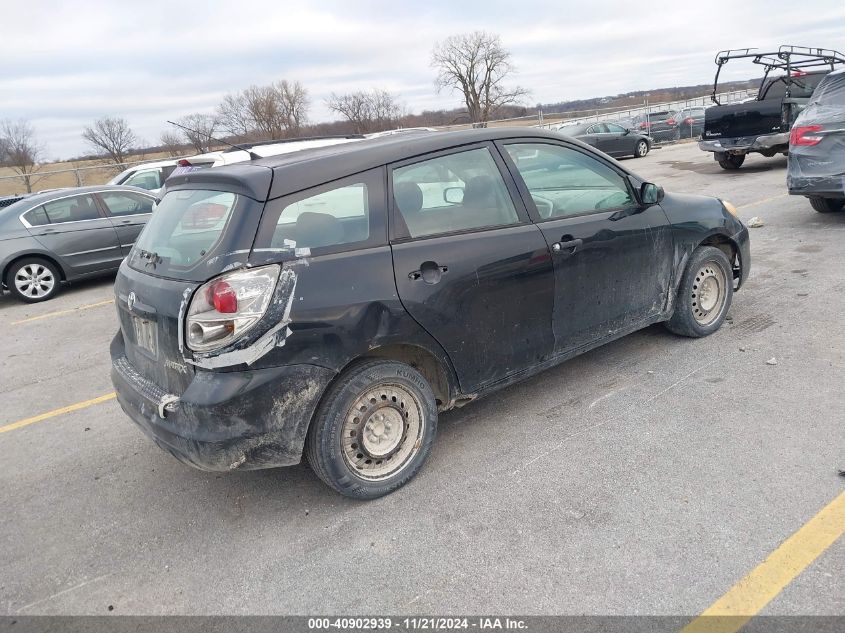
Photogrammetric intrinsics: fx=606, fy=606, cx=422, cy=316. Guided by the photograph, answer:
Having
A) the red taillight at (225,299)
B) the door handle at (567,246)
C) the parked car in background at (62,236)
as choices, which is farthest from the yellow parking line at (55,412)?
the parked car in background at (62,236)

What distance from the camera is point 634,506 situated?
2.83 metres

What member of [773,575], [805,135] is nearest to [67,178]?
[805,135]

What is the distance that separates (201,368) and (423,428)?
117cm

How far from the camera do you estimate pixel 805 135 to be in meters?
7.43

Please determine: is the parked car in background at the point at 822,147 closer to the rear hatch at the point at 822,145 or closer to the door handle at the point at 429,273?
the rear hatch at the point at 822,145

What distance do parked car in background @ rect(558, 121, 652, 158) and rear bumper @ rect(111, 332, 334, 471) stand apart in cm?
2062

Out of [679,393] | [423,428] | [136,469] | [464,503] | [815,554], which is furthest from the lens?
[679,393]

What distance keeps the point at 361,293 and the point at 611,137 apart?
831 inches

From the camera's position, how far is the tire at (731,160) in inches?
555

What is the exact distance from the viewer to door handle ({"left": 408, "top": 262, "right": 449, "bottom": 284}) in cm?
302

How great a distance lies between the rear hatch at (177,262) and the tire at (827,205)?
867 centimetres

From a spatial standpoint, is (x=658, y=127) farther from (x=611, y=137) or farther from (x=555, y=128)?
(x=611, y=137)

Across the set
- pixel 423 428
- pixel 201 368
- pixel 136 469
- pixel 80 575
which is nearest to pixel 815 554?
pixel 423 428

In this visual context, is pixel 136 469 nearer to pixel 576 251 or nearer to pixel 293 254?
pixel 293 254
